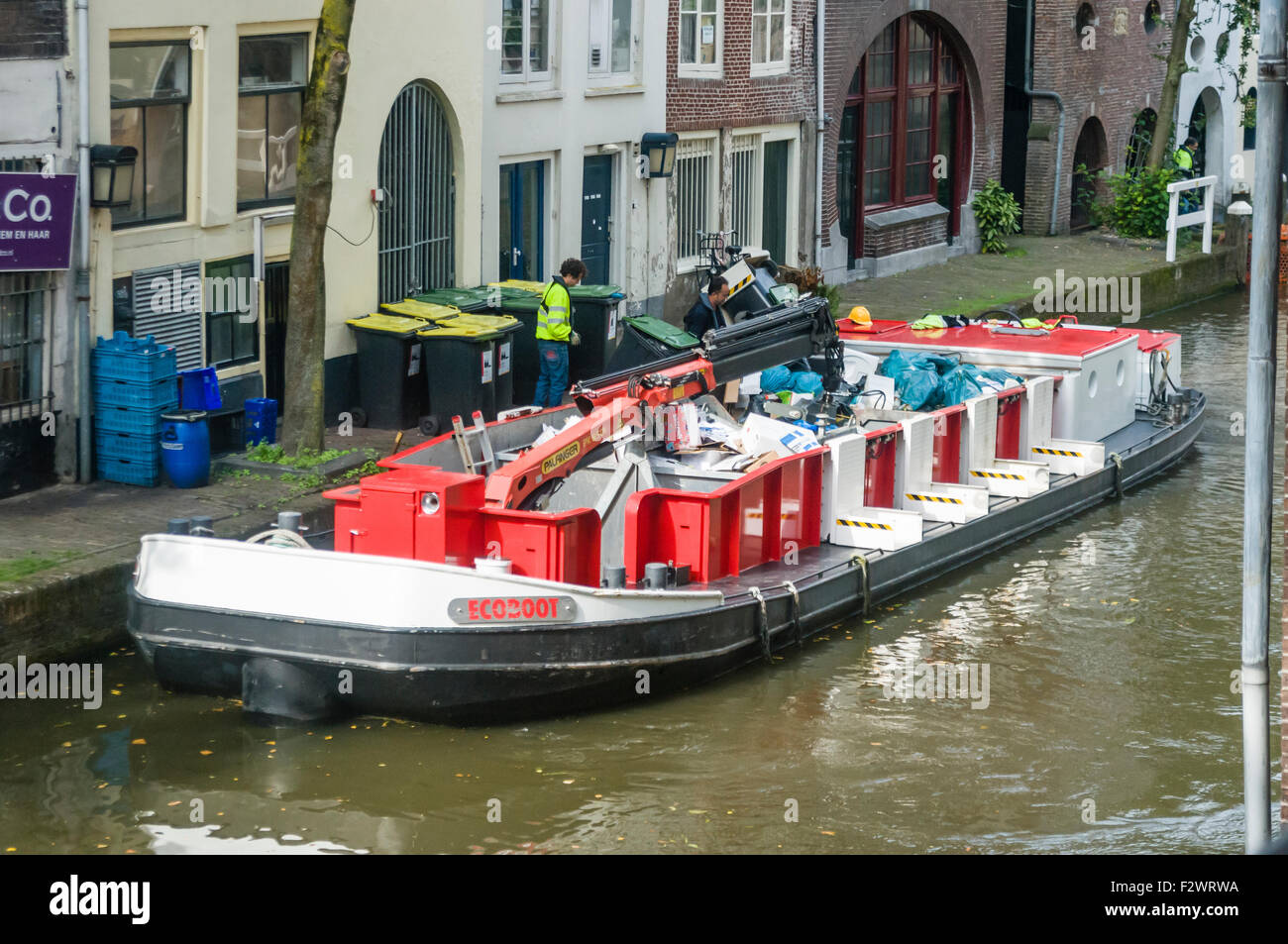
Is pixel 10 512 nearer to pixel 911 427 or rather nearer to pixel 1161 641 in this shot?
pixel 911 427

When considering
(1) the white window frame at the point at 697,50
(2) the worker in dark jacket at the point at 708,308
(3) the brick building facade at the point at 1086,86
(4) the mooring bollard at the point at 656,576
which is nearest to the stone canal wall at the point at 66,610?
(4) the mooring bollard at the point at 656,576

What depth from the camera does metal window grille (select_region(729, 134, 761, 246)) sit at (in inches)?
982

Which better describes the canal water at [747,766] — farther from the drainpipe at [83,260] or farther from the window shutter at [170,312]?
the window shutter at [170,312]

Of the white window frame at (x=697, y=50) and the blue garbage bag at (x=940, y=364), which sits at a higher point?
the white window frame at (x=697, y=50)

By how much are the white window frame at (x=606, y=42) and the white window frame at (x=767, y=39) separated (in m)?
2.96

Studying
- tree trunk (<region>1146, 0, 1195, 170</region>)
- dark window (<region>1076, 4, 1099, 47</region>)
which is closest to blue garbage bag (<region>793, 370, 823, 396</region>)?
tree trunk (<region>1146, 0, 1195, 170</region>)

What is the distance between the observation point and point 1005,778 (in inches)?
419

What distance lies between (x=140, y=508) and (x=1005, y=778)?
6810 mm


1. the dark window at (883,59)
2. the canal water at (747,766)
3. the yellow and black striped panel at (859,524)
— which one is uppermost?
the dark window at (883,59)

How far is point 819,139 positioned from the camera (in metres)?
26.8

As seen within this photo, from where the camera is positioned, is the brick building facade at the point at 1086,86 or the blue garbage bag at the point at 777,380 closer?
the blue garbage bag at the point at 777,380

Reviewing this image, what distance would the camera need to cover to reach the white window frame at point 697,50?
23359mm

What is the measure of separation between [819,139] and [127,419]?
48.1ft

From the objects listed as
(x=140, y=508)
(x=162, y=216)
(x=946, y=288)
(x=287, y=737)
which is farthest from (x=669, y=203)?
(x=287, y=737)
